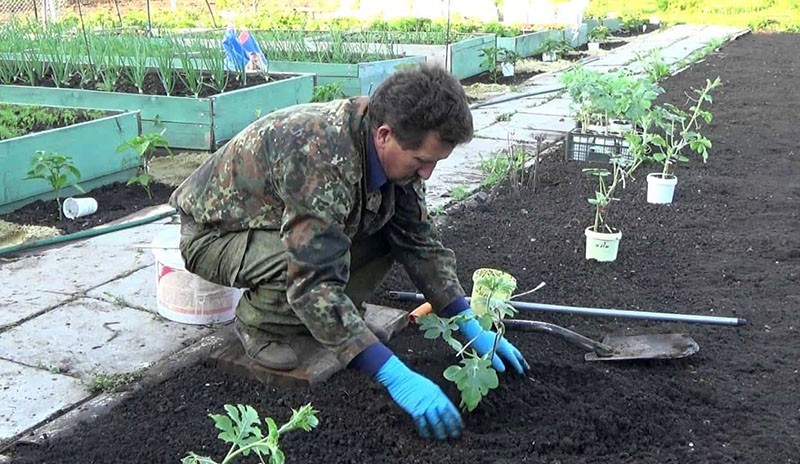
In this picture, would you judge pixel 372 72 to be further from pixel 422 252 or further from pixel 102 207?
pixel 422 252

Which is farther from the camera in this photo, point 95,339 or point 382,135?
point 95,339

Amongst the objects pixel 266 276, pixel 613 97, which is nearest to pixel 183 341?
pixel 266 276

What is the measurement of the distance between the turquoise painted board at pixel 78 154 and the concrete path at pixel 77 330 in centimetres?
67

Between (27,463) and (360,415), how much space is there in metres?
0.88

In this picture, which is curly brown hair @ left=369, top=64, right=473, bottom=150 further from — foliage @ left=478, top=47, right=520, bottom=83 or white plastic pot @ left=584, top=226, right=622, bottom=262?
foliage @ left=478, top=47, right=520, bottom=83

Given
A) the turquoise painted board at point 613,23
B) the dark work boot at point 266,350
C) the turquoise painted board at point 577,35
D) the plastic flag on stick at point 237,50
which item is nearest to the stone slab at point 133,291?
the dark work boot at point 266,350

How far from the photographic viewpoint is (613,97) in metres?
4.59

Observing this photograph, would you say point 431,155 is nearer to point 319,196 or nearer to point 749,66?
point 319,196

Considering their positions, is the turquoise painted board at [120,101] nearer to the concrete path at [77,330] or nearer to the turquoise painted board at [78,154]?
the turquoise painted board at [78,154]

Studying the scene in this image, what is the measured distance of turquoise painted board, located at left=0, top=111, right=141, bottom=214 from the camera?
13.5 feet

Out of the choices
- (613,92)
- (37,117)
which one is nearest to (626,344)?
(613,92)

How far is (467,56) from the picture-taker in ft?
31.7

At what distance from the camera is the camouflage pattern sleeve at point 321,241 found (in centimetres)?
218

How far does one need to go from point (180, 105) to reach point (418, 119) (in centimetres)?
395
